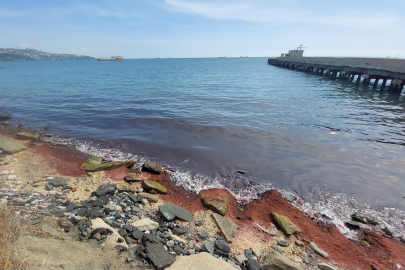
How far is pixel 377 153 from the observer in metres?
12.2

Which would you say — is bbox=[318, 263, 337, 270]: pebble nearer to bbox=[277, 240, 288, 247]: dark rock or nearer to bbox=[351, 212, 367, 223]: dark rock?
bbox=[277, 240, 288, 247]: dark rock

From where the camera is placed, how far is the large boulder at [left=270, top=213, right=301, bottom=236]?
6572mm

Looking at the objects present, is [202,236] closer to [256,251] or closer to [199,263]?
[199,263]

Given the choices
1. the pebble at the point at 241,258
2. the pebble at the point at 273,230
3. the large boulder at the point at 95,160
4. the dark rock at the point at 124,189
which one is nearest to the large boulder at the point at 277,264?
the pebble at the point at 241,258

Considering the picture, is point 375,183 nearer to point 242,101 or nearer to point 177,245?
point 177,245

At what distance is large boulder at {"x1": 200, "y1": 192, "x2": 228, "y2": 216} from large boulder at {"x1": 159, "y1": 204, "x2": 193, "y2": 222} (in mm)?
886

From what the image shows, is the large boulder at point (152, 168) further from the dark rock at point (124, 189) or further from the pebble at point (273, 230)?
the pebble at point (273, 230)

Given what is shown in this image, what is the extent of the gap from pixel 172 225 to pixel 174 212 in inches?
22.5

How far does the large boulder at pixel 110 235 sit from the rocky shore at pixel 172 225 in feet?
0.07

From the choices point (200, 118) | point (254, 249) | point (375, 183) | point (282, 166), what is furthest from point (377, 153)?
point (200, 118)

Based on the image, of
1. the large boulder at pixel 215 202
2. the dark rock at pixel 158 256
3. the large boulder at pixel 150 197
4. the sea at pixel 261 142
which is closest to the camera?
the dark rock at pixel 158 256

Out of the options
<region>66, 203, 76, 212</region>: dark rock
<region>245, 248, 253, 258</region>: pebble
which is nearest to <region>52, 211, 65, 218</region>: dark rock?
<region>66, 203, 76, 212</region>: dark rock

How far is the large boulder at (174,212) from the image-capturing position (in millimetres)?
6570

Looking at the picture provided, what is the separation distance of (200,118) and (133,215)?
42.3 feet
